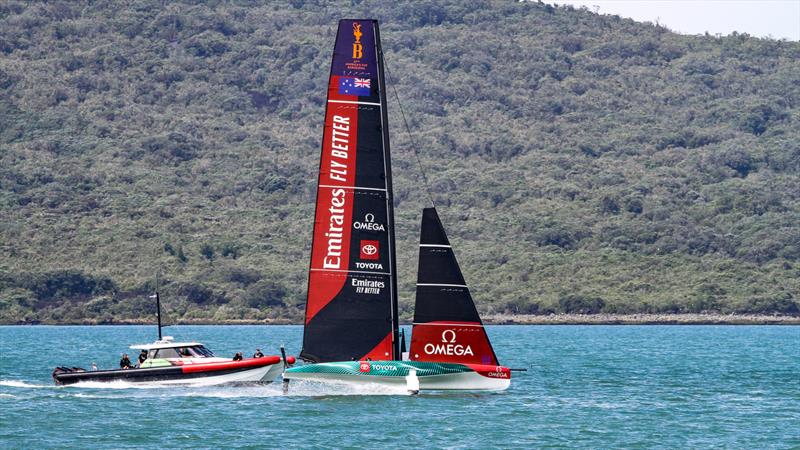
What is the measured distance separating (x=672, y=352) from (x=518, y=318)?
66992mm

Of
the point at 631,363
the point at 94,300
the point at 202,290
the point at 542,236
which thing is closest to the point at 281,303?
the point at 202,290

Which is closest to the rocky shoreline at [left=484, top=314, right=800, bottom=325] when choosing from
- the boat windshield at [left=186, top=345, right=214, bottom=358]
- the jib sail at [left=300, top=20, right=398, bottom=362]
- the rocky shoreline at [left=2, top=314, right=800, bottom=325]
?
the rocky shoreline at [left=2, top=314, right=800, bottom=325]

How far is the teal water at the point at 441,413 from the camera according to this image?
42.6 metres

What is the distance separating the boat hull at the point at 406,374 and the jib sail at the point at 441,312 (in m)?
0.35

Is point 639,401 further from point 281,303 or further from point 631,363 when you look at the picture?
point 281,303

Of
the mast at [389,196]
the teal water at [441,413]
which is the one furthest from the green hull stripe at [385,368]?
the teal water at [441,413]

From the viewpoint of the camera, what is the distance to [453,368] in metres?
48.1

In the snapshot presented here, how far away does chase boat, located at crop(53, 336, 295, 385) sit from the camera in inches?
2134

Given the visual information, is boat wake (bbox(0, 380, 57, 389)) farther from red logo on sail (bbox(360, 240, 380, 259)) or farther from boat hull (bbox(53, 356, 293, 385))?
red logo on sail (bbox(360, 240, 380, 259))

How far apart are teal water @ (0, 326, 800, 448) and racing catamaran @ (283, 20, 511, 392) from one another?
4.95 ft

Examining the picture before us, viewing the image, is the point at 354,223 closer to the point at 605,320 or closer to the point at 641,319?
the point at 641,319

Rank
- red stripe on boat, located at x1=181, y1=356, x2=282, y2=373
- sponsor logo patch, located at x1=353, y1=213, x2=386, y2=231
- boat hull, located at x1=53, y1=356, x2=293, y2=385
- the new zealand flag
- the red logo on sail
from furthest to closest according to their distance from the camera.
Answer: boat hull, located at x1=53, y1=356, x2=293, y2=385, red stripe on boat, located at x1=181, y1=356, x2=282, y2=373, the new zealand flag, the red logo on sail, sponsor logo patch, located at x1=353, y1=213, x2=386, y2=231

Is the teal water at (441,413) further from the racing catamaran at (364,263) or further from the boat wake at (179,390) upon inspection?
the racing catamaran at (364,263)

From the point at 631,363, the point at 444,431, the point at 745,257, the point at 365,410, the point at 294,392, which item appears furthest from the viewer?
the point at 745,257
